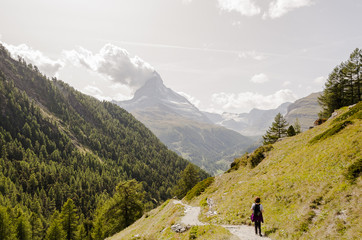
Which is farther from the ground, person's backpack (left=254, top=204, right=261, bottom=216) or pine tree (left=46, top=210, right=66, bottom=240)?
person's backpack (left=254, top=204, right=261, bottom=216)

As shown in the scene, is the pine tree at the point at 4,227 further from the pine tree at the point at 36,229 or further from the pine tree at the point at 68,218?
Result: the pine tree at the point at 36,229

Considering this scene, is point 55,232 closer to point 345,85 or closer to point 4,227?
point 4,227

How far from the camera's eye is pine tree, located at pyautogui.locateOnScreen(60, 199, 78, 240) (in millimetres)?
60281

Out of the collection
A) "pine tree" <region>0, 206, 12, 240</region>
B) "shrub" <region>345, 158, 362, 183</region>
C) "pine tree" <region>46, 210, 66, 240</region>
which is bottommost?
"pine tree" <region>46, 210, 66, 240</region>

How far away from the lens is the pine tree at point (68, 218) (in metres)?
60.3

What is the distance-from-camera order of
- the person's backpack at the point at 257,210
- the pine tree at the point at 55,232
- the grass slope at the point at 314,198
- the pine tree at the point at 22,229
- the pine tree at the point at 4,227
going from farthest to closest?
the pine tree at the point at 22,229, the pine tree at the point at 55,232, the pine tree at the point at 4,227, the person's backpack at the point at 257,210, the grass slope at the point at 314,198

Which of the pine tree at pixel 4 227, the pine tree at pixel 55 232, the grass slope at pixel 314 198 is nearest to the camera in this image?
the grass slope at pixel 314 198

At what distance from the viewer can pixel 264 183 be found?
26203 mm

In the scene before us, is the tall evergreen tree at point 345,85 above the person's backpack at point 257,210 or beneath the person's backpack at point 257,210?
above

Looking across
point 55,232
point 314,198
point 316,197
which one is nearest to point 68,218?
point 55,232

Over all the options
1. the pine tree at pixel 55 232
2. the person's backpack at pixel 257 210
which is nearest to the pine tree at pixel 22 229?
the pine tree at pixel 55 232

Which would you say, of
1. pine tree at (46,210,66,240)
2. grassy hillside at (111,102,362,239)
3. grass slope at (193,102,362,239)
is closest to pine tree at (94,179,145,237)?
pine tree at (46,210,66,240)

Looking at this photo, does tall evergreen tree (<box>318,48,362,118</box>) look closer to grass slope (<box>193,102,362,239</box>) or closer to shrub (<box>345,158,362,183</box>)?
grass slope (<box>193,102,362,239</box>)

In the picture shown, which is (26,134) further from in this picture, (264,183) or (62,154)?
(264,183)
